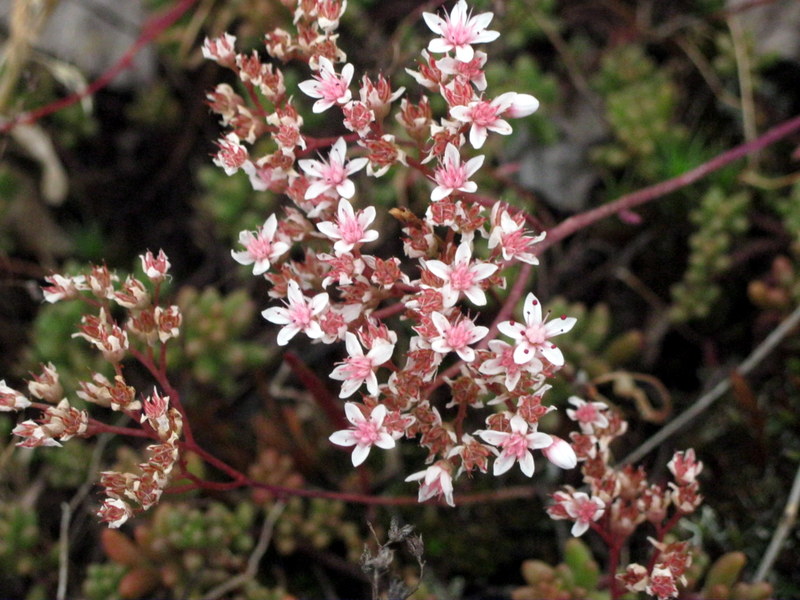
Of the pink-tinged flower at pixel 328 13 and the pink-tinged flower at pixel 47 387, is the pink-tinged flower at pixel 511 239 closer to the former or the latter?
the pink-tinged flower at pixel 328 13

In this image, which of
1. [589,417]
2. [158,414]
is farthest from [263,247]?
[589,417]

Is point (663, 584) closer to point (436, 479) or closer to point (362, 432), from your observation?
point (436, 479)

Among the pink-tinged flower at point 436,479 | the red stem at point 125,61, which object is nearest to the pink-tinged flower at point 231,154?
the pink-tinged flower at point 436,479

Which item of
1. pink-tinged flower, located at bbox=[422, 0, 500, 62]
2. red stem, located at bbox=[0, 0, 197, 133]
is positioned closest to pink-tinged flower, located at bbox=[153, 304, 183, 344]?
pink-tinged flower, located at bbox=[422, 0, 500, 62]

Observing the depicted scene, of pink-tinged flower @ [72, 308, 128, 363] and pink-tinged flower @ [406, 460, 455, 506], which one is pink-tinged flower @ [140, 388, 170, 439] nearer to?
pink-tinged flower @ [72, 308, 128, 363]

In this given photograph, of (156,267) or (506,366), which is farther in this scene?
(156,267)

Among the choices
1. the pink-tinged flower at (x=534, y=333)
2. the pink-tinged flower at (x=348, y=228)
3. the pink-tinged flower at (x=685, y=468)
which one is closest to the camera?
the pink-tinged flower at (x=534, y=333)
